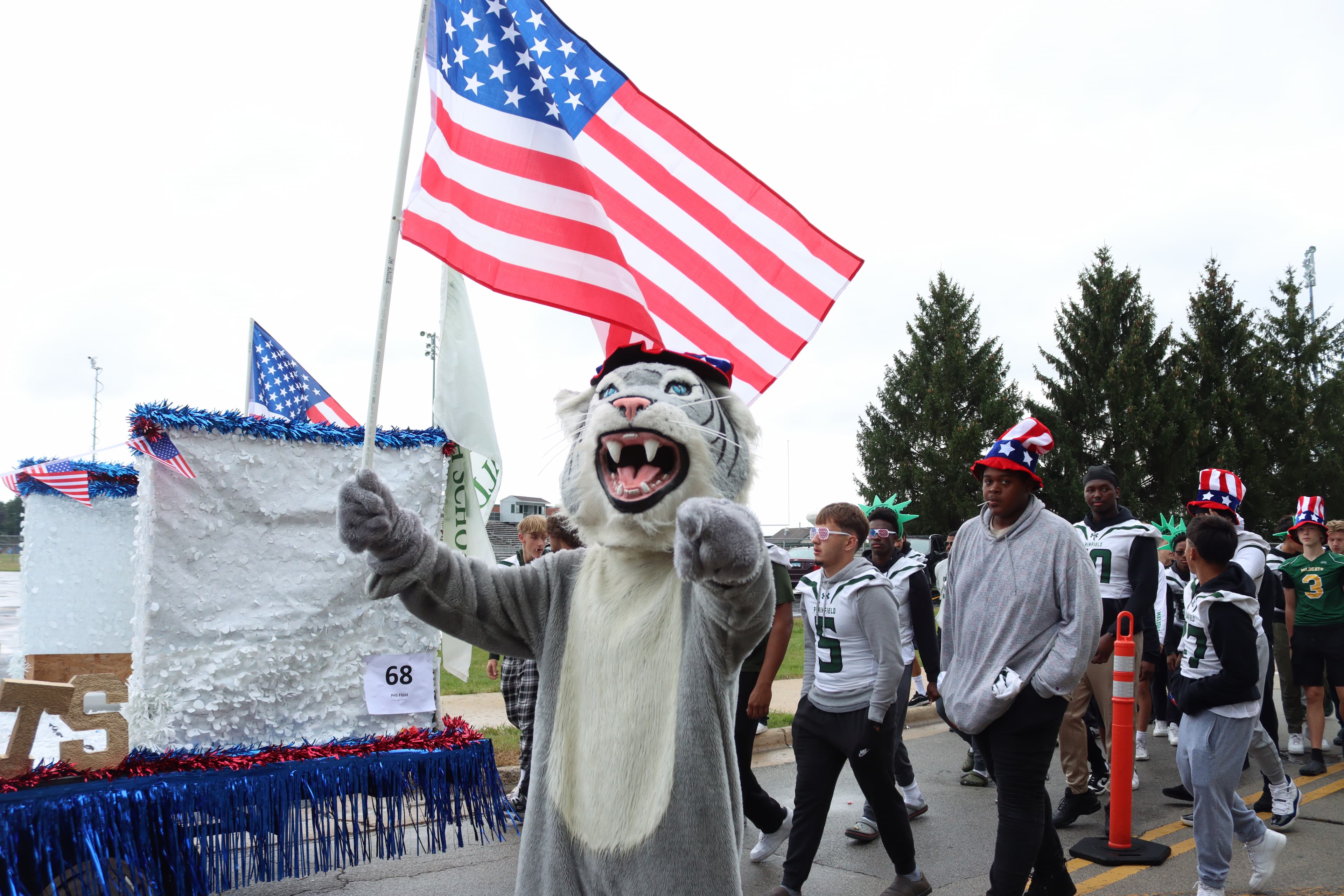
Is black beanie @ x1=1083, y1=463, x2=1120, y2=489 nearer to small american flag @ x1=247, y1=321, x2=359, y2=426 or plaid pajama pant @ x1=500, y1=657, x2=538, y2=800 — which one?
plaid pajama pant @ x1=500, y1=657, x2=538, y2=800

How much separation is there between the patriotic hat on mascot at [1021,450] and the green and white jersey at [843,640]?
821 millimetres

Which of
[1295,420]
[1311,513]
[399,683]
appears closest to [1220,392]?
[1295,420]

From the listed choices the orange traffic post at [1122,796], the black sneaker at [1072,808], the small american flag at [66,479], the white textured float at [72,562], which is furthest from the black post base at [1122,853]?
the small american flag at [66,479]

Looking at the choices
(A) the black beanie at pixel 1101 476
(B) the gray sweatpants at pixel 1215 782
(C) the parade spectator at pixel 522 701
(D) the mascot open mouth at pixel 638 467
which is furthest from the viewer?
(A) the black beanie at pixel 1101 476

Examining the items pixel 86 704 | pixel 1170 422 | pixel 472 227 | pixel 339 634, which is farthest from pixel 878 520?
pixel 1170 422

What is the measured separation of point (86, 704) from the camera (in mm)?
4609

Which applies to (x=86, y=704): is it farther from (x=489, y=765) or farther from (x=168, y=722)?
(x=489, y=765)

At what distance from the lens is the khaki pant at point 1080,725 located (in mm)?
5410

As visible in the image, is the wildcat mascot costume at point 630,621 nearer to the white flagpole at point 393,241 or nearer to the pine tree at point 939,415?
the white flagpole at point 393,241

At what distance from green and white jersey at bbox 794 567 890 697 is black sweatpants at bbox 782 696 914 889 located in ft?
0.41

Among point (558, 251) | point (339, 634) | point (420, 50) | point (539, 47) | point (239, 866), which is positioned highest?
point (539, 47)

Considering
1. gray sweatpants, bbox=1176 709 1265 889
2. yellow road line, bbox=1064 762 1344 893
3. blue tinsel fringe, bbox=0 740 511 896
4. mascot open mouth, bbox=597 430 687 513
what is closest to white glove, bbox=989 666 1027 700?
yellow road line, bbox=1064 762 1344 893

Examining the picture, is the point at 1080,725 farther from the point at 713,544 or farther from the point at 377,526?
the point at 377,526

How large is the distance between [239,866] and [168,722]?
0.66 metres
